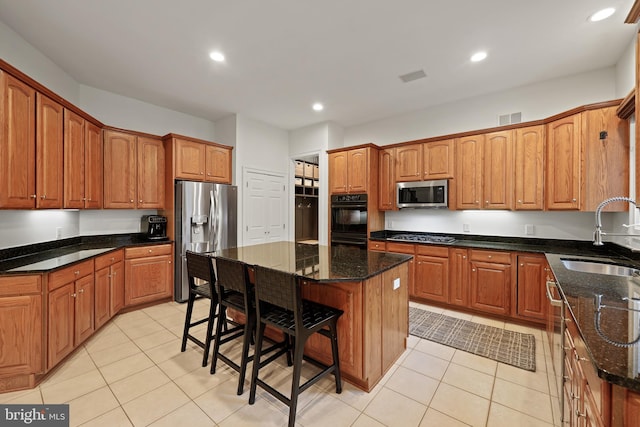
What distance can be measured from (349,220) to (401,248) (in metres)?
0.99

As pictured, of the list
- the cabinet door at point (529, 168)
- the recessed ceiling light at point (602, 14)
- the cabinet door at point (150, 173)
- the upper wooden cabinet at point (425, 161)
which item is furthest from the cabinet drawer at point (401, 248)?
the cabinet door at point (150, 173)

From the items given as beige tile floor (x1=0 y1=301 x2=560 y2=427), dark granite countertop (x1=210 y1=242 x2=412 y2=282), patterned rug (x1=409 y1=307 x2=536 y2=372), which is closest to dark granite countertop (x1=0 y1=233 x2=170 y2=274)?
beige tile floor (x1=0 y1=301 x2=560 y2=427)

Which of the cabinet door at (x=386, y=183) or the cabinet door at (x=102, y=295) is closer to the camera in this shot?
the cabinet door at (x=102, y=295)

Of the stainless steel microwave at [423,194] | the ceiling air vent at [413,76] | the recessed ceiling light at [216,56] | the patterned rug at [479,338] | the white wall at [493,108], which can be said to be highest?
the recessed ceiling light at [216,56]

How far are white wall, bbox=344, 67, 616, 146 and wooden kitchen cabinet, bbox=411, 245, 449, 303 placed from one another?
1872 millimetres

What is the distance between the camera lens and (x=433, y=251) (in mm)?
3715

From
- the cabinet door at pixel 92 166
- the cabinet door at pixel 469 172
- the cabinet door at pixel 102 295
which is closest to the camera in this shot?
the cabinet door at pixel 102 295

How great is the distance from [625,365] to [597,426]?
0.26 meters

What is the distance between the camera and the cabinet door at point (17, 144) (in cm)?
204

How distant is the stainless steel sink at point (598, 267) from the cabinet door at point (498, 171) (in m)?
1.06

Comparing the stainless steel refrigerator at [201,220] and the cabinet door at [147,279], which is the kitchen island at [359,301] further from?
the cabinet door at [147,279]

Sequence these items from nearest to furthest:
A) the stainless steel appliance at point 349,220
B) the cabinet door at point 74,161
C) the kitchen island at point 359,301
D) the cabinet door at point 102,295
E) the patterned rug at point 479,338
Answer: the kitchen island at point 359,301, the patterned rug at point 479,338, the cabinet door at point 74,161, the cabinet door at point 102,295, the stainless steel appliance at point 349,220

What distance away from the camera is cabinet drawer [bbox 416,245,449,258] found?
3627 millimetres

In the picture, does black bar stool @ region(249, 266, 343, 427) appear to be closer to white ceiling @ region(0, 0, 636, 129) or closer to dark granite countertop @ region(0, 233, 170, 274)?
dark granite countertop @ region(0, 233, 170, 274)
